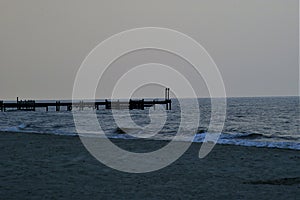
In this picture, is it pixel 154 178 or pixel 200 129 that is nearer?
pixel 154 178

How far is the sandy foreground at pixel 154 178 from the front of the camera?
7.63m

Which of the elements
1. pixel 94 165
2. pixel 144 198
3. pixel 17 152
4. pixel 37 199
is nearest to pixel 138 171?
pixel 94 165

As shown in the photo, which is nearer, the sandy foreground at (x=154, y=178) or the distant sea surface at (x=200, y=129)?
the sandy foreground at (x=154, y=178)

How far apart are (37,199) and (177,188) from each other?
115 inches

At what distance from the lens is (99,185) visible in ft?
27.6

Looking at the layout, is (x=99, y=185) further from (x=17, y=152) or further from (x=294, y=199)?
(x=17, y=152)

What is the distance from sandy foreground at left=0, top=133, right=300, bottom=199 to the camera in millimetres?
7629

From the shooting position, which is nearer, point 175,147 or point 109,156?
point 109,156

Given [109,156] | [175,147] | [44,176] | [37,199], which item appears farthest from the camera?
[175,147]

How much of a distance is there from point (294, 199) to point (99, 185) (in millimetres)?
3988

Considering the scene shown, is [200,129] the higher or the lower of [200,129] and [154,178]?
the lower

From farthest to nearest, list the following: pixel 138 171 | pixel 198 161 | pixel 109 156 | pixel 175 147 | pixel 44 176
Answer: pixel 175 147 < pixel 109 156 < pixel 198 161 < pixel 138 171 < pixel 44 176

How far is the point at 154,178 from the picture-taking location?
31.0ft

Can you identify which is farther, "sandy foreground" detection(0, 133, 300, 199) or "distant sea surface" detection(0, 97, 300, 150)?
"distant sea surface" detection(0, 97, 300, 150)
